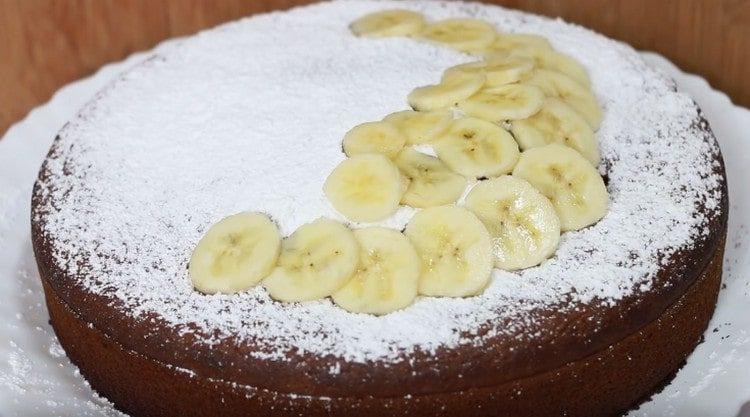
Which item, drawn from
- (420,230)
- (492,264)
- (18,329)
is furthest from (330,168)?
(18,329)

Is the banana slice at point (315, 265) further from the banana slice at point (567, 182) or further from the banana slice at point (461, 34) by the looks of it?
the banana slice at point (461, 34)

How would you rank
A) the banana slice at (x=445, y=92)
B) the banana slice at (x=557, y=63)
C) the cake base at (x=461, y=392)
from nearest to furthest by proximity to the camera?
the cake base at (x=461, y=392) → the banana slice at (x=445, y=92) → the banana slice at (x=557, y=63)

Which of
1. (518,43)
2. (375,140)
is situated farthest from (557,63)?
(375,140)

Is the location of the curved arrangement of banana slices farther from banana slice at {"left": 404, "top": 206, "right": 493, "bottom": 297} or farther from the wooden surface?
the wooden surface

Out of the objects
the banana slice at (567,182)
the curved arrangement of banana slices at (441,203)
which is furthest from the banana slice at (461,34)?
the banana slice at (567,182)

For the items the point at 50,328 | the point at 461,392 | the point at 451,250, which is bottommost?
the point at 50,328

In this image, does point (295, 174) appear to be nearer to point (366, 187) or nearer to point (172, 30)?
point (366, 187)
